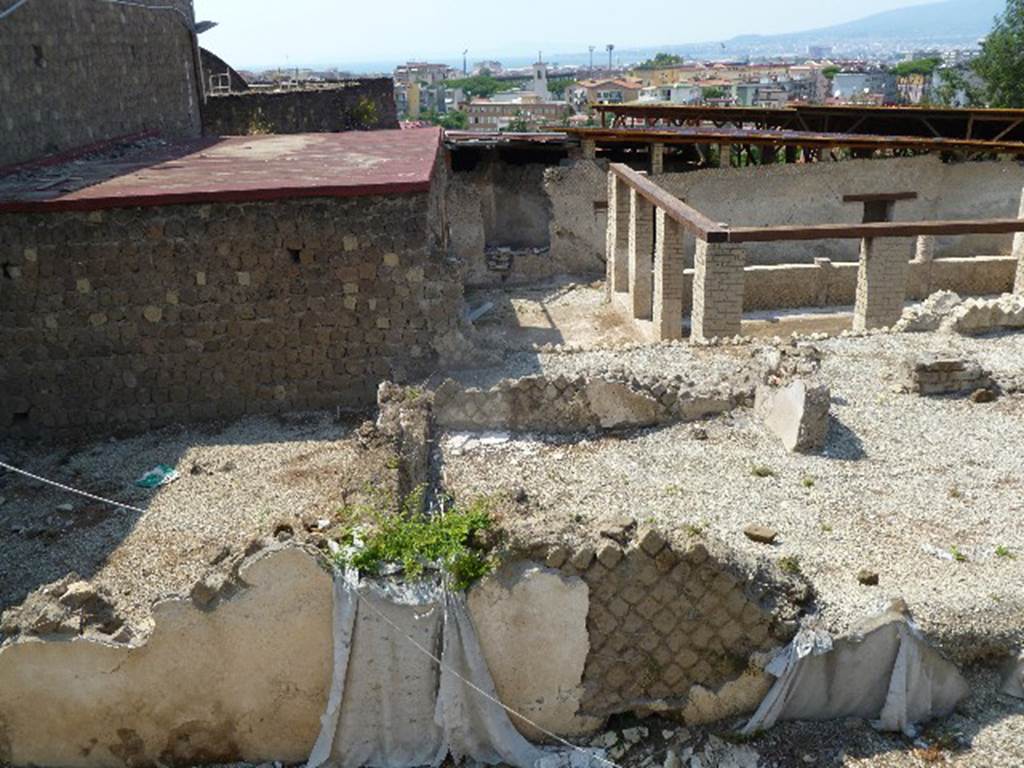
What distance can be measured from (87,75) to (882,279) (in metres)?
12.9

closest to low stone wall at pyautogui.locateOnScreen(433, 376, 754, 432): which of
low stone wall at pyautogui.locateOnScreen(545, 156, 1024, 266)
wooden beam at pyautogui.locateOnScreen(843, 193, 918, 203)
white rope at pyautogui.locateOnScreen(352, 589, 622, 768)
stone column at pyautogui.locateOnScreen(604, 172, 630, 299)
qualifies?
white rope at pyautogui.locateOnScreen(352, 589, 622, 768)

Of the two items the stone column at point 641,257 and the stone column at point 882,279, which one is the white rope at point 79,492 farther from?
the stone column at point 641,257

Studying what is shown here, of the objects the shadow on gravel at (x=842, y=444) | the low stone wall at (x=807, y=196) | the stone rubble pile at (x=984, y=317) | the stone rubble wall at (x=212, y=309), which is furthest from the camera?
the low stone wall at (x=807, y=196)

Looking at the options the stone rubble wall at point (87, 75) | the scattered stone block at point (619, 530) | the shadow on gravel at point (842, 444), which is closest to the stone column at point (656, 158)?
the stone rubble wall at point (87, 75)

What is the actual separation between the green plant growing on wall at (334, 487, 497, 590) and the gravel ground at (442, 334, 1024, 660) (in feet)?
0.96

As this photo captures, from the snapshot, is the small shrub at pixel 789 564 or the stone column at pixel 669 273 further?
the stone column at pixel 669 273

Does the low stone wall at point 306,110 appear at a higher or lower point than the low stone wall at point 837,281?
higher

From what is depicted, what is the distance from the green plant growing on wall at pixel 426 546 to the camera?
19.0 ft

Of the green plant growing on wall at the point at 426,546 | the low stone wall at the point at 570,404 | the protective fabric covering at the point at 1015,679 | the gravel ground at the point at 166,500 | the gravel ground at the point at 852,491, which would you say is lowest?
the gravel ground at the point at 166,500

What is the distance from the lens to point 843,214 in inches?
885

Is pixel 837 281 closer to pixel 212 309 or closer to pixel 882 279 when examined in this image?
pixel 882 279

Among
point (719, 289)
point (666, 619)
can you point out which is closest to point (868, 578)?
point (666, 619)

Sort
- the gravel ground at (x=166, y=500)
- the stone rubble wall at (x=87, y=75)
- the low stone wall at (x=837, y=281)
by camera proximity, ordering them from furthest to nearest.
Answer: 1. the low stone wall at (x=837, y=281)
2. the stone rubble wall at (x=87, y=75)
3. the gravel ground at (x=166, y=500)

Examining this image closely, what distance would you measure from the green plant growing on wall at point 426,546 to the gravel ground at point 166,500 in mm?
994
